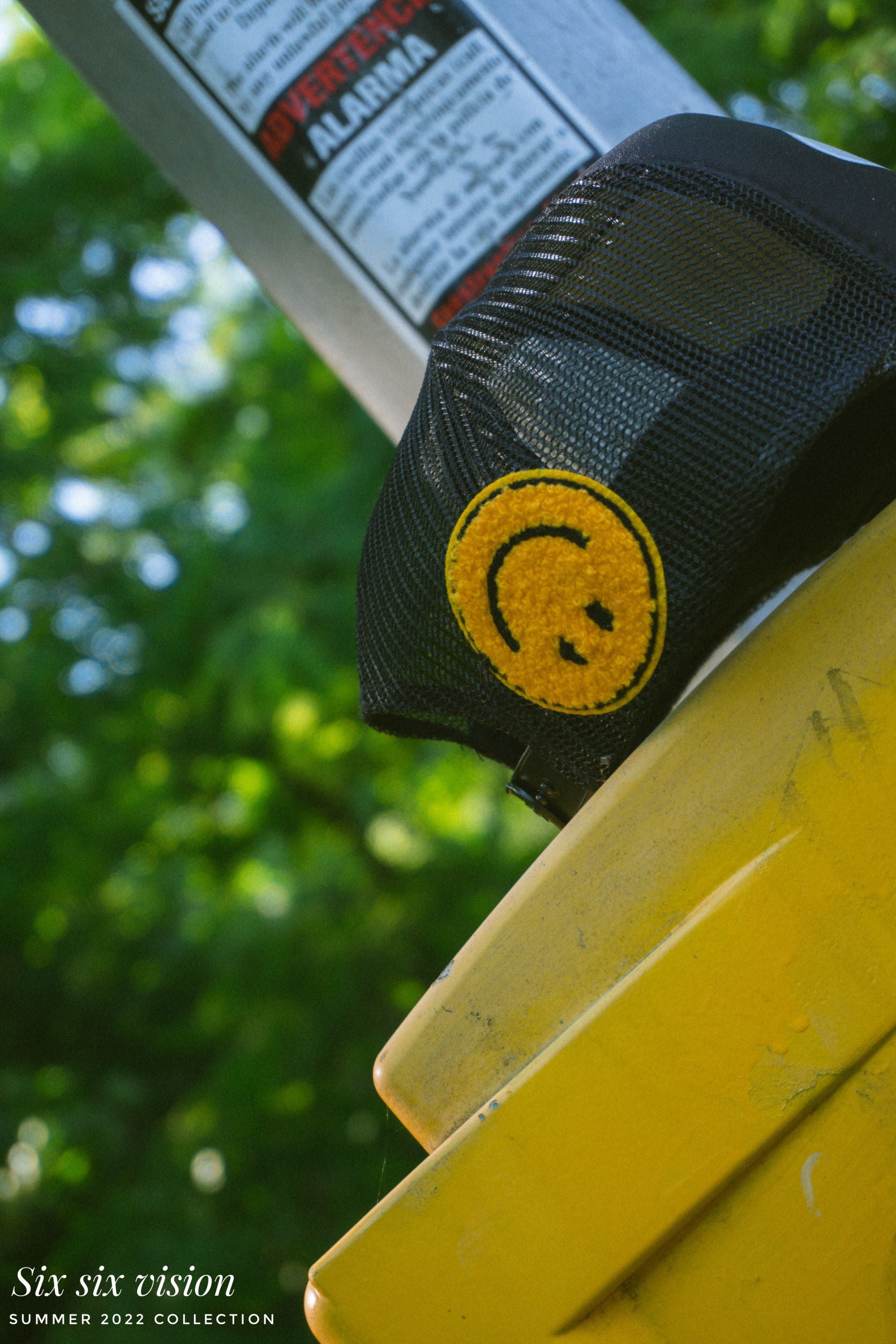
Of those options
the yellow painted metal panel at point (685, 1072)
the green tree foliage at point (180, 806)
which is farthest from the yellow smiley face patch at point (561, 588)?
the green tree foliage at point (180, 806)

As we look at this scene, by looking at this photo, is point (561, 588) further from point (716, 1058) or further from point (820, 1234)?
point (820, 1234)

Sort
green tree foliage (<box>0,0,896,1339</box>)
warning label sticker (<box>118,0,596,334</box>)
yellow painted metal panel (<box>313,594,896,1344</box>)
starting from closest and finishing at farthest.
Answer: yellow painted metal panel (<box>313,594,896,1344</box>), warning label sticker (<box>118,0,596,334</box>), green tree foliage (<box>0,0,896,1339</box>)

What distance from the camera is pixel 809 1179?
916mm

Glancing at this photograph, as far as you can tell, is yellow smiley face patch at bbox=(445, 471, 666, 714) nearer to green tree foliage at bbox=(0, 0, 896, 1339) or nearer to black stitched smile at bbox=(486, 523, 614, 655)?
black stitched smile at bbox=(486, 523, 614, 655)

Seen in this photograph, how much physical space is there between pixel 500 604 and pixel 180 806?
5359 mm

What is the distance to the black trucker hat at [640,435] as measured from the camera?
3.09ft

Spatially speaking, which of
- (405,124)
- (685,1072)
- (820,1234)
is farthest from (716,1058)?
(405,124)

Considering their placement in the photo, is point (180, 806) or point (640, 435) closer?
point (640, 435)

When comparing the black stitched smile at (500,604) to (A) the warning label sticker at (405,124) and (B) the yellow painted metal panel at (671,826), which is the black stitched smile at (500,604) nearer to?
(B) the yellow painted metal panel at (671,826)

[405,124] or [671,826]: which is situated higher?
[405,124]

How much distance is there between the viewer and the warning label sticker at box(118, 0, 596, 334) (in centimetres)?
147

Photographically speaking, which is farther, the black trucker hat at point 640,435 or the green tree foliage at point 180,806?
the green tree foliage at point 180,806

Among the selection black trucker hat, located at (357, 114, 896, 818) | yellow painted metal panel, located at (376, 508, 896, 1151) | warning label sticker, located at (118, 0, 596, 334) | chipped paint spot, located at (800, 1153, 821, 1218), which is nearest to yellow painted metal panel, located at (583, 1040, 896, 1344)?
chipped paint spot, located at (800, 1153, 821, 1218)

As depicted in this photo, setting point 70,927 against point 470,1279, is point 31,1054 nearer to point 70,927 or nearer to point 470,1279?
point 70,927
